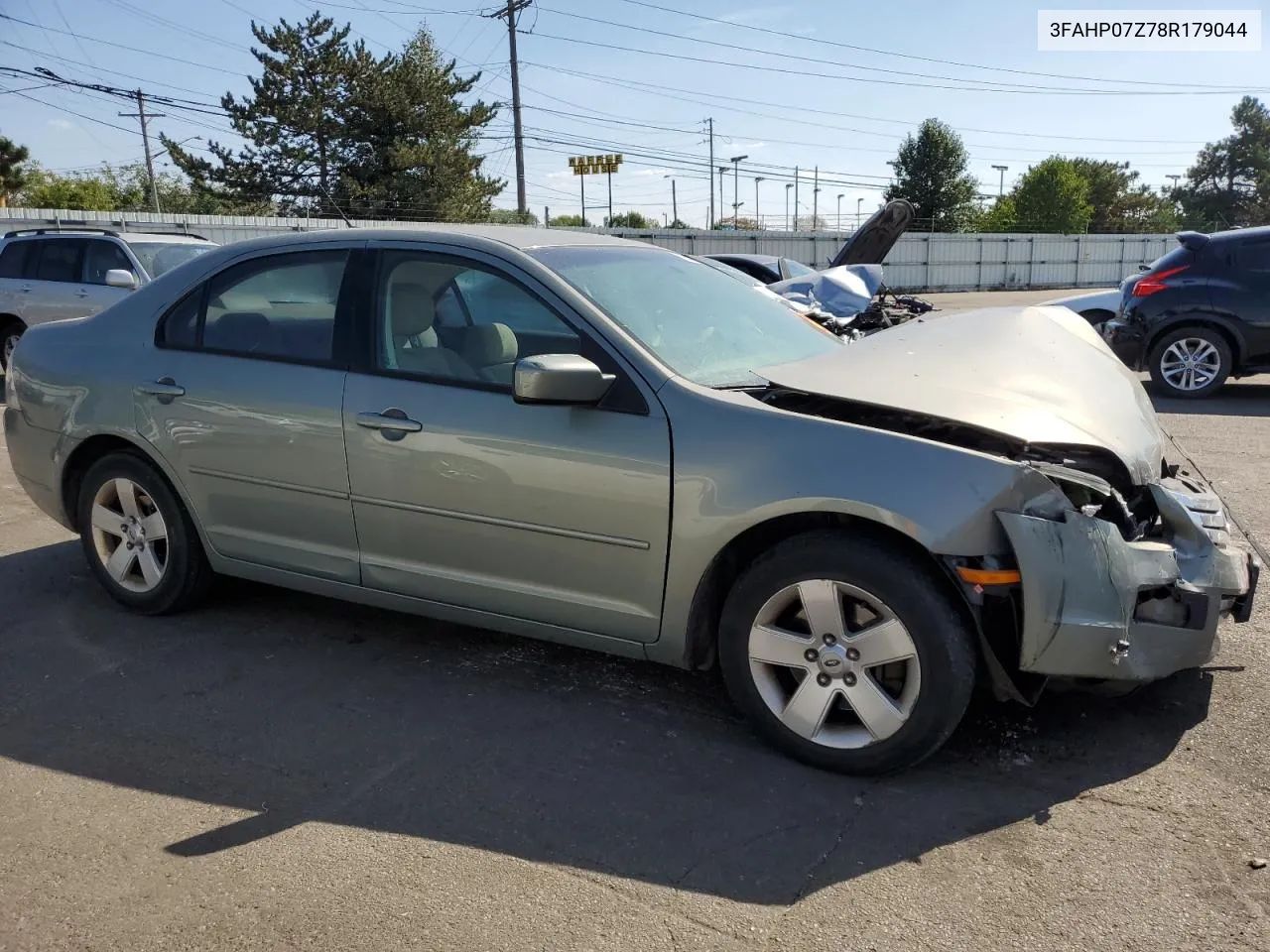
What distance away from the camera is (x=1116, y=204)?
8069cm

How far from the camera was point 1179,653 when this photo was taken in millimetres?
3100

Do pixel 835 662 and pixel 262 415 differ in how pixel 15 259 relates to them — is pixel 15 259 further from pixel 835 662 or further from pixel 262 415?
pixel 835 662

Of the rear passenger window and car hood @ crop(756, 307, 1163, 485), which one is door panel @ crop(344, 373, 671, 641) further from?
car hood @ crop(756, 307, 1163, 485)

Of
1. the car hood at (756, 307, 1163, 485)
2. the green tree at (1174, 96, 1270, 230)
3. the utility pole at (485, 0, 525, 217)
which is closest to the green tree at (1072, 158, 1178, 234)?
the green tree at (1174, 96, 1270, 230)

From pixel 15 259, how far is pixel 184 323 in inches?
394

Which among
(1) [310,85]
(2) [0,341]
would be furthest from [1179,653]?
(1) [310,85]

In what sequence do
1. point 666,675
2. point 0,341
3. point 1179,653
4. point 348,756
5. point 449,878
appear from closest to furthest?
point 449,878, point 1179,653, point 348,756, point 666,675, point 0,341

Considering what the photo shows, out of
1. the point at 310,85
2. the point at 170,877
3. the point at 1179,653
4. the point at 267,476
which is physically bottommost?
the point at 170,877

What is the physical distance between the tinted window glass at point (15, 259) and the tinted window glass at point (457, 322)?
10.7 meters

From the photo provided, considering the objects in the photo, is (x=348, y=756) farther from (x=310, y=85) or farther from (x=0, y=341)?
(x=310, y=85)

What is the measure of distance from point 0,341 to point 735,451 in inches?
493

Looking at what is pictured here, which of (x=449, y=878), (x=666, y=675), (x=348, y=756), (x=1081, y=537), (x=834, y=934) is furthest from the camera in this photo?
(x=666, y=675)

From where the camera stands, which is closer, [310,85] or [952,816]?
[952,816]

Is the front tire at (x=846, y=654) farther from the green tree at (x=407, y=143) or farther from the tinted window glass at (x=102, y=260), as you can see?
the green tree at (x=407, y=143)
